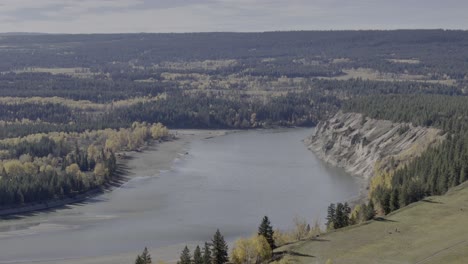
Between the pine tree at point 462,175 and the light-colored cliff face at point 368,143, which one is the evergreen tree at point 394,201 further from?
the light-colored cliff face at point 368,143

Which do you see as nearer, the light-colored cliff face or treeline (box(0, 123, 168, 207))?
treeline (box(0, 123, 168, 207))

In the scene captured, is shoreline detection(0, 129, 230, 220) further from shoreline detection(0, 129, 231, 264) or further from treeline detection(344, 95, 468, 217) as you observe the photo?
treeline detection(344, 95, 468, 217)

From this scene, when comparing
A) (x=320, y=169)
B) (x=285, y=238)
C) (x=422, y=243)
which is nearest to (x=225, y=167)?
(x=320, y=169)

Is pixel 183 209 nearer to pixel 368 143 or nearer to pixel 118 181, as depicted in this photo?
pixel 118 181

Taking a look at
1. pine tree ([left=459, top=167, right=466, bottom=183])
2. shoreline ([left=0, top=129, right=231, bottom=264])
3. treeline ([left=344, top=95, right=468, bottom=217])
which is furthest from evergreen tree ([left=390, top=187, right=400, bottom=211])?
shoreline ([left=0, top=129, right=231, bottom=264])

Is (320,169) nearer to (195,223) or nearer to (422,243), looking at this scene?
(195,223)

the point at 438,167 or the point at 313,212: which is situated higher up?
the point at 438,167
